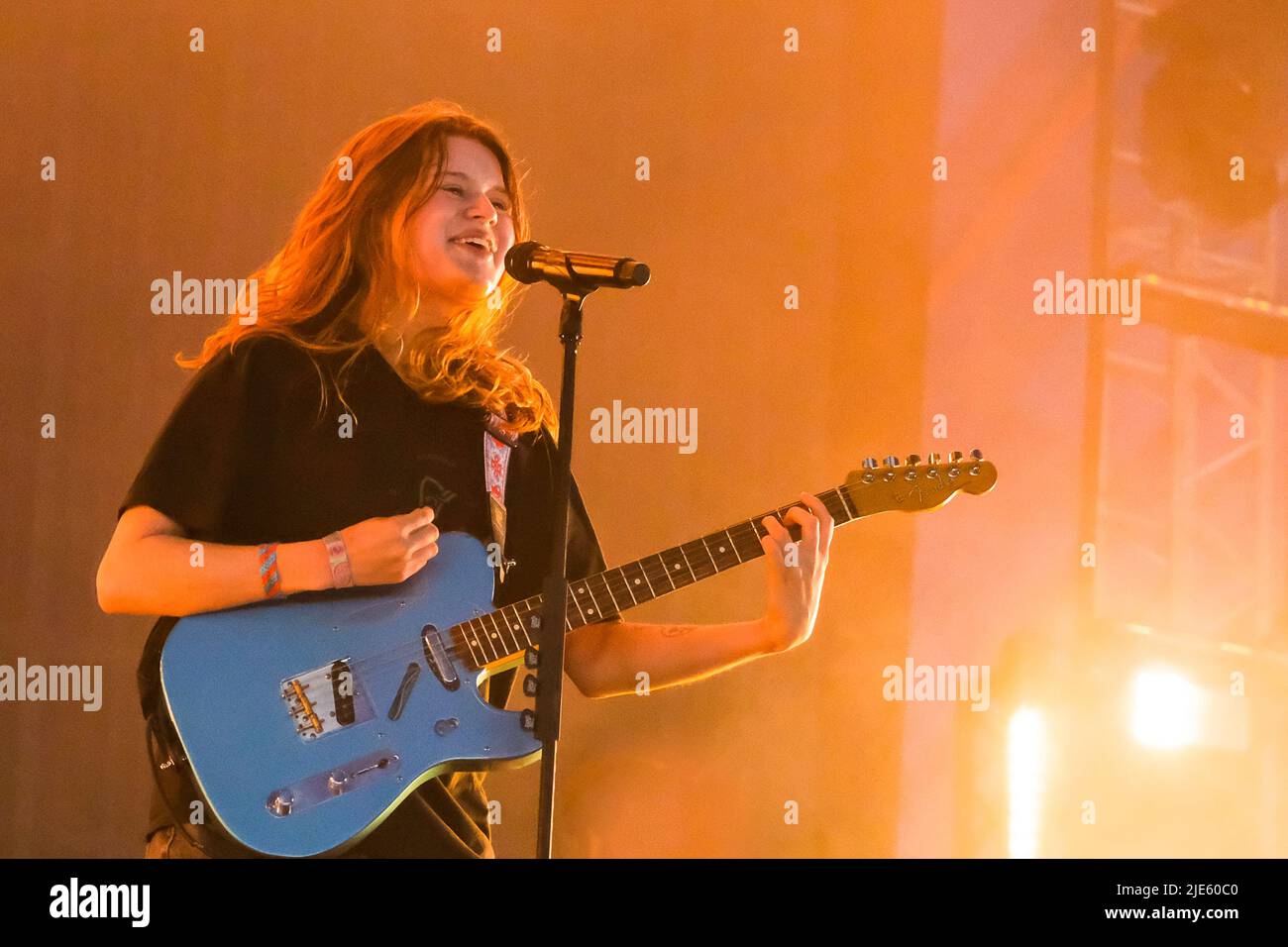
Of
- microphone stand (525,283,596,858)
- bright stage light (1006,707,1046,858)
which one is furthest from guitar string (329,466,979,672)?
bright stage light (1006,707,1046,858)

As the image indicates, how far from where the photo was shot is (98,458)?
11.1 ft

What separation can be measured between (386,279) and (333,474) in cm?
45

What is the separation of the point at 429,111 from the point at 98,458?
1370 millimetres

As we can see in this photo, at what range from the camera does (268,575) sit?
219 centimetres

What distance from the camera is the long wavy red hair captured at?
2.46 metres

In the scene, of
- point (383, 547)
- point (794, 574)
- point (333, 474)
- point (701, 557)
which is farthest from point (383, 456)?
point (794, 574)

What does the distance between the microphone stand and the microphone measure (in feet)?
0.04

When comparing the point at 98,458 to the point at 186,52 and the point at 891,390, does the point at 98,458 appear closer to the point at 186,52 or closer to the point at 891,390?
the point at 186,52

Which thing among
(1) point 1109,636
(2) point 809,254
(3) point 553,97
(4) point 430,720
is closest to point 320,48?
(3) point 553,97

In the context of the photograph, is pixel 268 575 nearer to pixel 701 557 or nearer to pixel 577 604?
pixel 577 604

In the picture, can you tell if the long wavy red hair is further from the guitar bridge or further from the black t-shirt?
the guitar bridge

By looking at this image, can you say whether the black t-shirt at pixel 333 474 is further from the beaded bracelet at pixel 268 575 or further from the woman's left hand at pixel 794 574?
the woman's left hand at pixel 794 574
